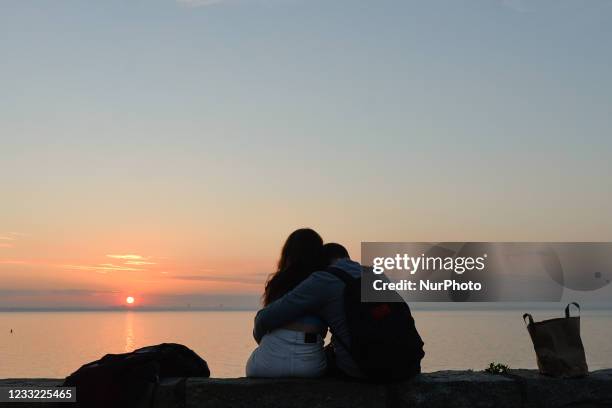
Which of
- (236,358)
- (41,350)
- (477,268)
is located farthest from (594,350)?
(477,268)

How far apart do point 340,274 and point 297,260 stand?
14.1 inches

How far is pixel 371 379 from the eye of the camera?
4840 mm

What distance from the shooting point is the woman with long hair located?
5.00m

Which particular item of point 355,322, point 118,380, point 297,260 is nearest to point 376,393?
point 355,322

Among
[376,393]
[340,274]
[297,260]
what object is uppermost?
[297,260]

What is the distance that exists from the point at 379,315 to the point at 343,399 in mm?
634

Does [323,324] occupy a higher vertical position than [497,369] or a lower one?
higher

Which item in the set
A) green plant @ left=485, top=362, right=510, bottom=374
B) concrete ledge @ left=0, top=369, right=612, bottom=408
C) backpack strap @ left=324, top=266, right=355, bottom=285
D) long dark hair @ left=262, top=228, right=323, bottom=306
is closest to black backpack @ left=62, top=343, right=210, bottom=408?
concrete ledge @ left=0, top=369, right=612, bottom=408

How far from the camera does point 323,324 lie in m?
5.00

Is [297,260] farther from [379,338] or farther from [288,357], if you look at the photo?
[379,338]

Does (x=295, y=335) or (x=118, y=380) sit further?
(x=295, y=335)

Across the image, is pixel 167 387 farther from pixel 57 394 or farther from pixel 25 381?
pixel 25 381

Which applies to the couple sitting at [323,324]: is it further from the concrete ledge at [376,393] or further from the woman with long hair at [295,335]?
the concrete ledge at [376,393]

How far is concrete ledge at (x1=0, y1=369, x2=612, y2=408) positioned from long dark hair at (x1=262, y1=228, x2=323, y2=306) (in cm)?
64
